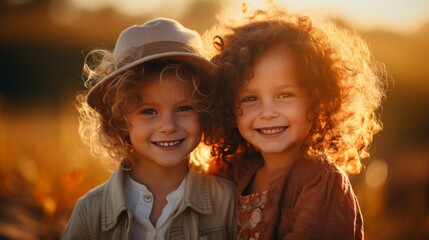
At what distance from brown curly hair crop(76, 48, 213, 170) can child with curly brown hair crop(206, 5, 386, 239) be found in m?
0.15

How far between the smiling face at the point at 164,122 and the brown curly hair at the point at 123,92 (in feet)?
0.12

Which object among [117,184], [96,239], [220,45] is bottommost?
[96,239]

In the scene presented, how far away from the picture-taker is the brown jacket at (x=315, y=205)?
100 inches

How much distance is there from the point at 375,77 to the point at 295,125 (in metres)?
0.69

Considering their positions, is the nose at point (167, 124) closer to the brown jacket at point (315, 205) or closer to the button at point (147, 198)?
the button at point (147, 198)

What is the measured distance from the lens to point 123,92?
2842 millimetres

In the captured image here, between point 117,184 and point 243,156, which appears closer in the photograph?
point 117,184

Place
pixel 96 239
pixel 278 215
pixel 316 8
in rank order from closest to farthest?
pixel 278 215 → pixel 96 239 → pixel 316 8

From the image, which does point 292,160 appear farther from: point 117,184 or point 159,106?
point 117,184

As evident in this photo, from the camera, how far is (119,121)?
121 inches

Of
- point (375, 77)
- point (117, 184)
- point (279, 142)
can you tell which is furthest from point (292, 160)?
point (117, 184)

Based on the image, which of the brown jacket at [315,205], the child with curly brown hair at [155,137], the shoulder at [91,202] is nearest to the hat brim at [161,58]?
the child with curly brown hair at [155,137]

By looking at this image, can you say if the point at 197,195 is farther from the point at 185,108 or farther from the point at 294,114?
the point at 294,114

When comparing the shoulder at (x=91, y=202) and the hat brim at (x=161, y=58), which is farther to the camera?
the shoulder at (x=91, y=202)
